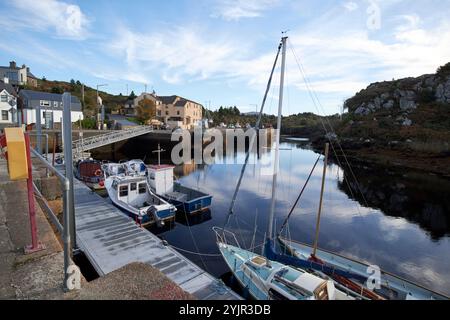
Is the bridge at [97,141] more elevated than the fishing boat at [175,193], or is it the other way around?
the bridge at [97,141]

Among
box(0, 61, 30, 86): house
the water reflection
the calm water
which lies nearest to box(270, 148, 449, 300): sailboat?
the calm water

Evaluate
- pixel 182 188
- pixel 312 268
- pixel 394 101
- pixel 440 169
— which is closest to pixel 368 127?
pixel 394 101

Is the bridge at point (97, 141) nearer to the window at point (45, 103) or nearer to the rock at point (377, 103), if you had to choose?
the window at point (45, 103)

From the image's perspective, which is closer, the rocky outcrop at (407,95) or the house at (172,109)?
the rocky outcrop at (407,95)

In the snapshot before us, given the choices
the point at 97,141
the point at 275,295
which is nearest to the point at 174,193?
the point at 275,295

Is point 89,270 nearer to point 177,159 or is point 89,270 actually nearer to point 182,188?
point 182,188

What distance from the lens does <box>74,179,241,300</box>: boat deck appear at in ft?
30.9

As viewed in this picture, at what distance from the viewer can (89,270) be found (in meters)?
11.1

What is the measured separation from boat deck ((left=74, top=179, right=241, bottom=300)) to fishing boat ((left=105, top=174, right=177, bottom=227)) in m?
1.74

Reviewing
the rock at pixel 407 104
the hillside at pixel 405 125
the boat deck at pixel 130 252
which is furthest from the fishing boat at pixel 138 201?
the rock at pixel 407 104

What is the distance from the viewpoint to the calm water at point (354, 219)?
15.8 metres

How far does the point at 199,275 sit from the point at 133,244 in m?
4.02

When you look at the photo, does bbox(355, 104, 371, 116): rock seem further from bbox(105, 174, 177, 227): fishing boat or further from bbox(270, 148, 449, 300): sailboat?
bbox(270, 148, 449, 300): sailboat

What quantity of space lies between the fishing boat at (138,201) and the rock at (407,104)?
7776cm
